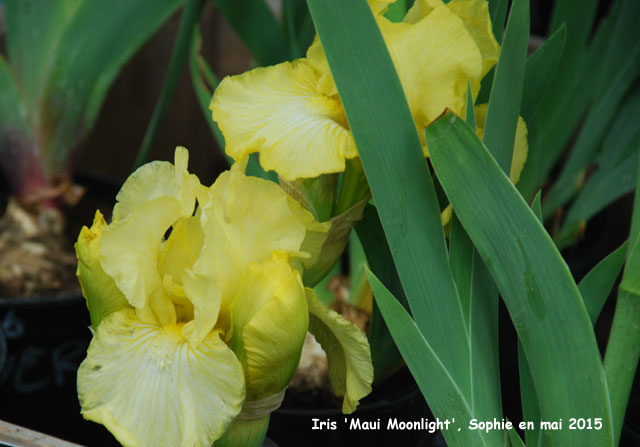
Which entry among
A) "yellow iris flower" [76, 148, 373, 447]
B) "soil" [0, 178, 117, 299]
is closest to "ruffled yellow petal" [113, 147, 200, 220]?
"yellow iris flower" [76, 148, 373, 447]

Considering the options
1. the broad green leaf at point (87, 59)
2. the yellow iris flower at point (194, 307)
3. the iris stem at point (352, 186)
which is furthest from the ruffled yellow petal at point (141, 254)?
the broad green leaf at point (87, 59)

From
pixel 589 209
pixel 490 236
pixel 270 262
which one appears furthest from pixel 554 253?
pixel 589 209

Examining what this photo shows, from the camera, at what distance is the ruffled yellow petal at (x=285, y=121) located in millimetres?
394

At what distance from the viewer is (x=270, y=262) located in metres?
0.39

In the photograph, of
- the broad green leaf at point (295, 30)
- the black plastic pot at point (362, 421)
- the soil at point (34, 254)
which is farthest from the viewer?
the soil at point (34, 254)

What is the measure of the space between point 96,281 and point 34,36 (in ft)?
2.04

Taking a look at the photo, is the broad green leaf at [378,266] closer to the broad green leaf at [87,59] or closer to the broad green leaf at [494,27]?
the broad green leaf at [494,27]

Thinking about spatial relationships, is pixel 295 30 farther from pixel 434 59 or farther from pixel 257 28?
pixel 434 59

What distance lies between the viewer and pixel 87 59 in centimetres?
93

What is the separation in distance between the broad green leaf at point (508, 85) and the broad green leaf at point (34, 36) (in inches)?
25.5

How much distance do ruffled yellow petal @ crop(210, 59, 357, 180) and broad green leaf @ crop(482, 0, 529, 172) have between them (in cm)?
8

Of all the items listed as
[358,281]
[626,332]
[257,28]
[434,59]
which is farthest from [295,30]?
[626,332]

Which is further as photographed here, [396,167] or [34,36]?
[34,36]

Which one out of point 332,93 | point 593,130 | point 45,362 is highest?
point 332,93
